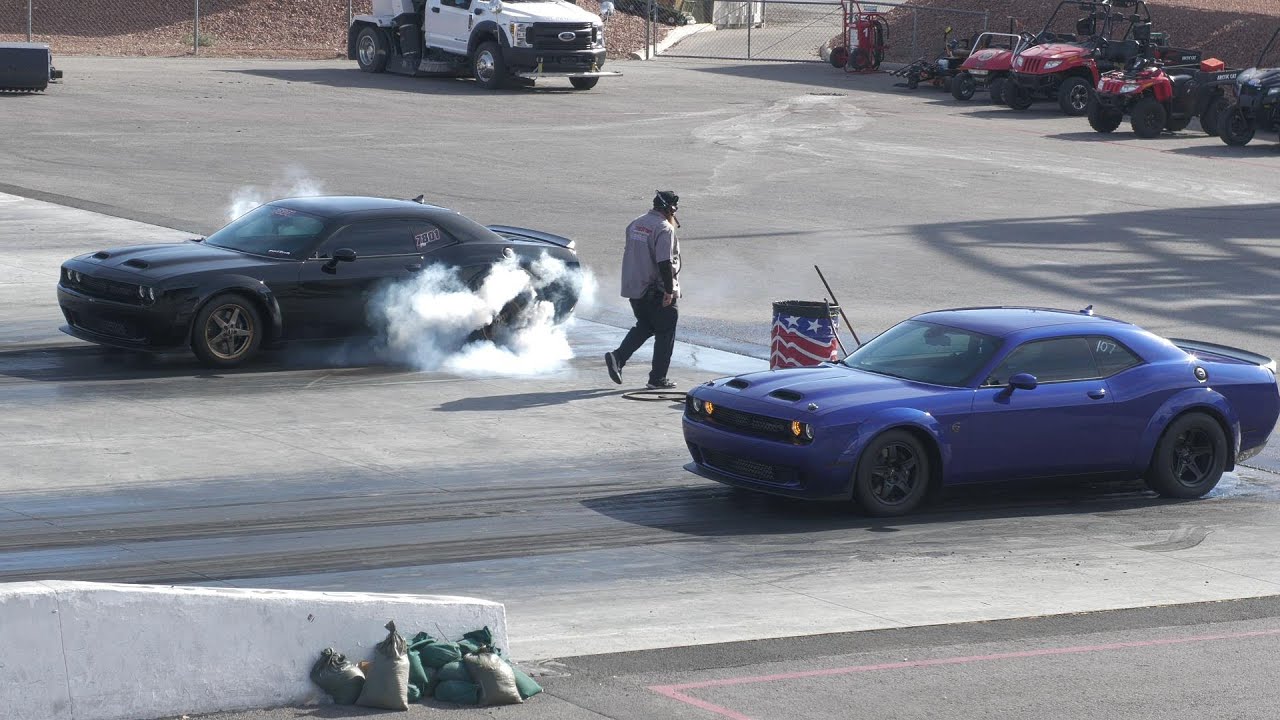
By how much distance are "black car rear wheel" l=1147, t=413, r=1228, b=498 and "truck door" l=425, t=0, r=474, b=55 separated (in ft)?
97.7

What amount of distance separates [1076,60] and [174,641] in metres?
34.8

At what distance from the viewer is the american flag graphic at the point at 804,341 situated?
13961 millimetres

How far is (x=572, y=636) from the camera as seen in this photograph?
8336 millimetres

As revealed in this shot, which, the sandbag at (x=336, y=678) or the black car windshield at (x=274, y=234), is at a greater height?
the black car windshield at (x=274, y=234)

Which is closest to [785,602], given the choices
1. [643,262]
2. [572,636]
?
[572,636]

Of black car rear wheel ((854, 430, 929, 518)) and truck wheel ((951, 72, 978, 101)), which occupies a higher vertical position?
truck wheel ((951, 72, 978, 101))

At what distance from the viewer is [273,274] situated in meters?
14.9

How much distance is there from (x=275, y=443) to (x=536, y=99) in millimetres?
27765

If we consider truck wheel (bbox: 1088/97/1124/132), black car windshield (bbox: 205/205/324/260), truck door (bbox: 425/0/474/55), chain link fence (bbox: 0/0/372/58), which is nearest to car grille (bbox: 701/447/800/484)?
black car windshield (bbox: 205/205/324/260)

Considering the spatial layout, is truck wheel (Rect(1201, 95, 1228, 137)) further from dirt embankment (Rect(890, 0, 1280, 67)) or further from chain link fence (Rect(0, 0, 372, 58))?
chain link fence (Rect(0, 0, 372, 58))

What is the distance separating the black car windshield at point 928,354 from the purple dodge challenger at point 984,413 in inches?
0.4

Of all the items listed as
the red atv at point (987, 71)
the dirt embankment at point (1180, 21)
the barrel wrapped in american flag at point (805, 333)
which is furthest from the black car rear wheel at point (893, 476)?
the dirt embankment at point (1180, 21)

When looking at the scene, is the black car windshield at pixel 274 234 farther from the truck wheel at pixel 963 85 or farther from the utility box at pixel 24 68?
the truck wheel at pixel 963 85

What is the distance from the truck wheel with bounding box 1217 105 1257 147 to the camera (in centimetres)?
3425
